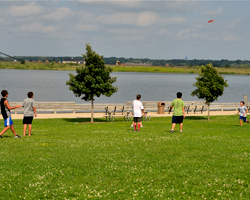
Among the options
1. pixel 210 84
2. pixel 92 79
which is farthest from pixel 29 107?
pixel 210 84

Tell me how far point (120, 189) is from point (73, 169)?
1.94m

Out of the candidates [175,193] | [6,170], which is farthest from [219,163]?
[6,170]

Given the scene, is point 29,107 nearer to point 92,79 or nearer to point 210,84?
point 92,79

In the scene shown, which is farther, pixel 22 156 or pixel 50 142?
pixel 50 142

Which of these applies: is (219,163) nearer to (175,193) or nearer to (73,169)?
(175,193)

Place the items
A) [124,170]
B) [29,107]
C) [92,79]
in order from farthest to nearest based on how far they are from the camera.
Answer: [92,79]
[29,107]
[124,170]

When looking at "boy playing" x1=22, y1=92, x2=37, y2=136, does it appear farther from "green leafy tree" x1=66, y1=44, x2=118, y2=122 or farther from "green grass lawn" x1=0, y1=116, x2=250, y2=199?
"green leafy tree" x1=66, y1=44, x2=118, y2=122

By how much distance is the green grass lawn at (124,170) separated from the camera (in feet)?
24.3

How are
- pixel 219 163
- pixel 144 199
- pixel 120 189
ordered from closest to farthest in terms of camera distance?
1. pixel 144 199
2. pixel 120 189
3. pixel 219 163

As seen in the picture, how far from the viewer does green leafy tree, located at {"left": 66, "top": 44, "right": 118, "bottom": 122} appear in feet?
87.7

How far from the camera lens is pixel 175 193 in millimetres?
7367

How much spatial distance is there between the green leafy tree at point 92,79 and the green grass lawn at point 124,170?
13.9 meters

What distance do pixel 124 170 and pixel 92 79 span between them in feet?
59.5

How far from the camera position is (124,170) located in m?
8.95
